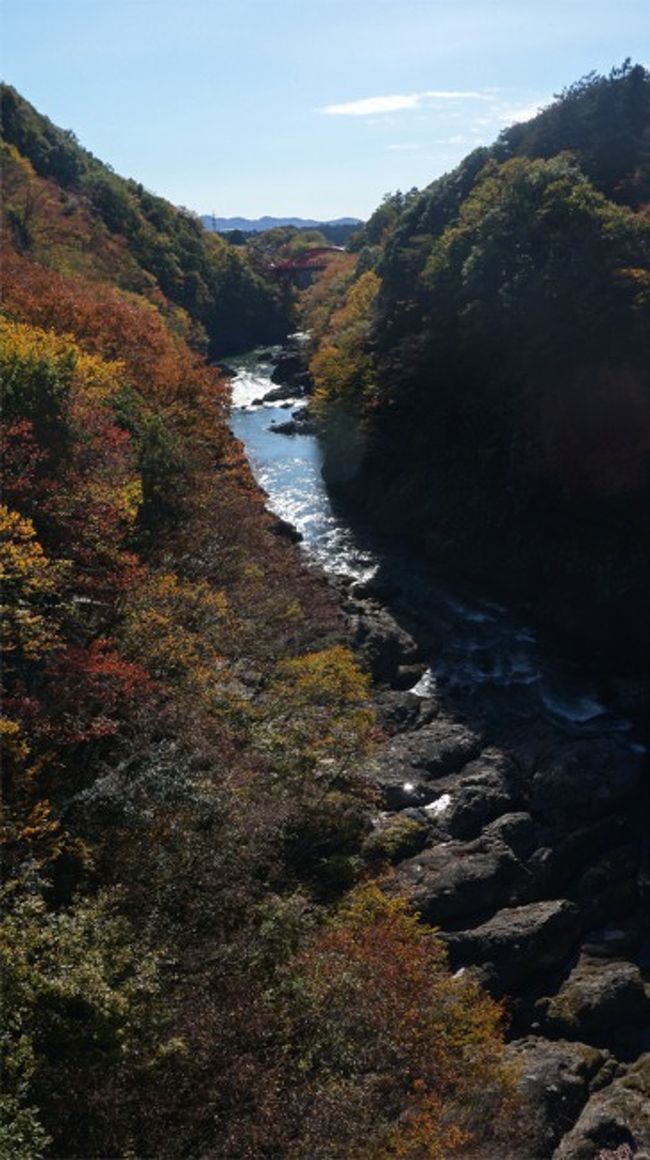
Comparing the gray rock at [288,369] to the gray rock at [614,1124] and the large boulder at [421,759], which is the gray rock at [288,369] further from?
the gray rock at [614,1124]

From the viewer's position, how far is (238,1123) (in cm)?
1208

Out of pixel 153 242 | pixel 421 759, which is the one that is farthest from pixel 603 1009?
pixel 153 242

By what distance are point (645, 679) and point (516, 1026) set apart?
16613 millimetres

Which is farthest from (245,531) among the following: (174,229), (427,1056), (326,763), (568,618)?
(174,229)

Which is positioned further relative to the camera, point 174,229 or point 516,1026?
point 174,229

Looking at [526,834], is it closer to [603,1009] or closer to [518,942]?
[518,942]

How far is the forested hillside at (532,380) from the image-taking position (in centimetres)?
3603

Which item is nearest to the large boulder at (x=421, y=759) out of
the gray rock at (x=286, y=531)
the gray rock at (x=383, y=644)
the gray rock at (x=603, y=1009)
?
the gray rock at (x=383, y=644)

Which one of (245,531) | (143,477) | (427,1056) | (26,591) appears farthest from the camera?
(245,531)

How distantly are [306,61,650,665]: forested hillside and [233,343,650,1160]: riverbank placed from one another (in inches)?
150

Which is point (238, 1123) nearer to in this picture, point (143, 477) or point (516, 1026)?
point (516, 1026)

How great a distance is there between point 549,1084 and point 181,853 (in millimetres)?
8085

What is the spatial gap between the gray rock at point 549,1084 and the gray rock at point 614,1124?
18 centimetres

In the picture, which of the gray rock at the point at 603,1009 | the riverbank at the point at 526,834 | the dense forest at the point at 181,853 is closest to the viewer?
the dense forest at the point at 181,853
